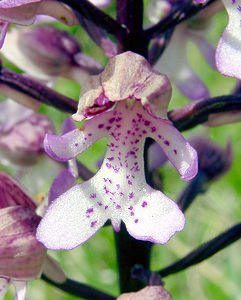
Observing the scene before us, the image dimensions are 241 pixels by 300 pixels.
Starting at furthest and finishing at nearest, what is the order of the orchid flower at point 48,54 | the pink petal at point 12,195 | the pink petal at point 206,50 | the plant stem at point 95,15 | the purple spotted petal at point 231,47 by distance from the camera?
the pink petal at point 206,50
the orchid flower at point 48,54
the pink petal at point 12,195
the plant stem at point 95,15
the purple spotted petal at point 231,47

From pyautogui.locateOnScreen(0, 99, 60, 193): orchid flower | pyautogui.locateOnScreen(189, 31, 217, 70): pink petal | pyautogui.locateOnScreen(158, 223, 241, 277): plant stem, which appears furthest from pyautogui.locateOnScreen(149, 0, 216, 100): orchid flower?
pyautogui.locateOnScreen(158, 223, 241, 277): plant stem

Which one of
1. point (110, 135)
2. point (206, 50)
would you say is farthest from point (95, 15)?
point (206, 50)

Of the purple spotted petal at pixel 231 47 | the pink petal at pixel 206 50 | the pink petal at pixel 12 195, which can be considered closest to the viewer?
the purple spotted petal at pixel 231 47

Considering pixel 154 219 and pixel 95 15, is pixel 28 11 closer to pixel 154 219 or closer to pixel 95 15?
pixel 95 15

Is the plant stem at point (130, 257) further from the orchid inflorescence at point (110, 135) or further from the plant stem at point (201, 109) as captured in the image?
the plant stem at point (201, 109)

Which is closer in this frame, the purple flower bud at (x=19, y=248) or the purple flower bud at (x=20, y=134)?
the purple flower bud at (x=19, y=248)

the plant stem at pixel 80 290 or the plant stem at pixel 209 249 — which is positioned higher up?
the plant stem at pixel 209 249

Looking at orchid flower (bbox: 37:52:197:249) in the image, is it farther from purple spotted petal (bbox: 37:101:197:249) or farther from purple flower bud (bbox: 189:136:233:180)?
purple flower bud (bbox: 189:136:233:180)

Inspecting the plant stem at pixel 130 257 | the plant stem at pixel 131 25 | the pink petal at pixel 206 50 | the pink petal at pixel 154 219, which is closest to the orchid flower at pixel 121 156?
the pink petal at pixel 154 219
